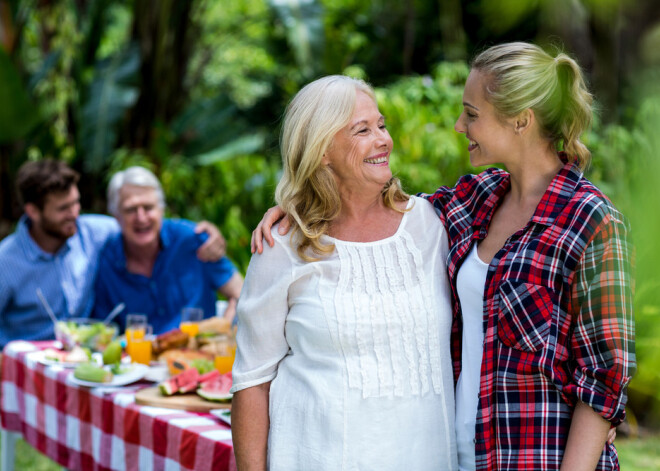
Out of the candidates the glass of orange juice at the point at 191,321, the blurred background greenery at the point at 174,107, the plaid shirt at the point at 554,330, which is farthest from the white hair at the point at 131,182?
the plaid shirt at the point at 554,330

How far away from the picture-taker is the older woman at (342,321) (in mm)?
2045

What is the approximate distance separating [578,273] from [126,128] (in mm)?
8670

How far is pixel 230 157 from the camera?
9.64 metres

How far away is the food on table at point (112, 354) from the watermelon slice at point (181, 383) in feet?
1.45

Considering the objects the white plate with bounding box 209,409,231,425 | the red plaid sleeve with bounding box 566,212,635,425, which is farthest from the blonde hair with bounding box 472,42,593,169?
the white plate with bounding box 209,409,231,425

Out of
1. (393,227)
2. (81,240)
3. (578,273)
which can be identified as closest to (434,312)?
(393,227)

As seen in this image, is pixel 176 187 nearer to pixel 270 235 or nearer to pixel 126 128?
pixel 126 128

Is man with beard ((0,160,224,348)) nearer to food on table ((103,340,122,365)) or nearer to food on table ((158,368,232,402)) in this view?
food on table ((103,340,122,365))

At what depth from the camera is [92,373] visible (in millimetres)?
3270

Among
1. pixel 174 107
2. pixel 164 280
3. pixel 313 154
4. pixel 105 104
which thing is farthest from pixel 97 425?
pixel 174 107

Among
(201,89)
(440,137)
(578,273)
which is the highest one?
(201,89)

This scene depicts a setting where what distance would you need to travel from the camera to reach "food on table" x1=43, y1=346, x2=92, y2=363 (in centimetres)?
364

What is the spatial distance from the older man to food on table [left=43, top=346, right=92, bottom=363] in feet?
2.34

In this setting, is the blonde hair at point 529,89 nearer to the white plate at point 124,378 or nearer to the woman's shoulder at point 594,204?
the woman's shoulder at point 594,204
